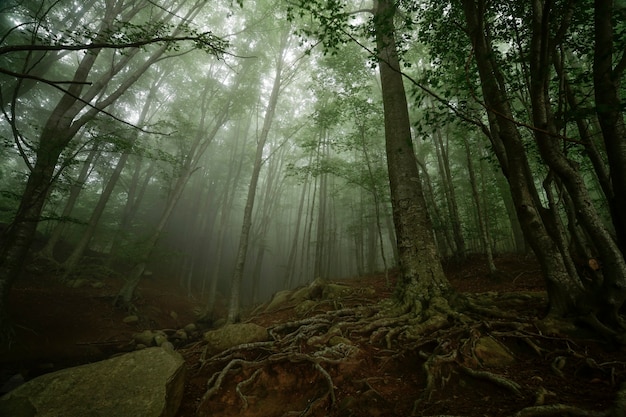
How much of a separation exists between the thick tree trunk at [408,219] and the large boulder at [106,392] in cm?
374

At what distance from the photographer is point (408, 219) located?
510 cm

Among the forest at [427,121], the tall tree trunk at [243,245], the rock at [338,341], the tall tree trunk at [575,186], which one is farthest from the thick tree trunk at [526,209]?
the tall tree trunk at [243,245]

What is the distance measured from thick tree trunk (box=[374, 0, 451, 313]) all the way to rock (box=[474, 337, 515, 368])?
104 cm

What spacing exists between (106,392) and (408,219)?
4.99m

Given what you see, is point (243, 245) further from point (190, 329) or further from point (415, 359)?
point (415, 359)

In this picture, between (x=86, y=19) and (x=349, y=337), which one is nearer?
(x=349, y=337)

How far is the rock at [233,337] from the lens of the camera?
4.62m

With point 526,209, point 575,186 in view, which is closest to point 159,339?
point 526,209

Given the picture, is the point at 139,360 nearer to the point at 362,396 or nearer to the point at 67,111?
the point at 362,396

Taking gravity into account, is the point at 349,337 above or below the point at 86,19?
below

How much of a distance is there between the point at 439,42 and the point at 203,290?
21614 millimetres

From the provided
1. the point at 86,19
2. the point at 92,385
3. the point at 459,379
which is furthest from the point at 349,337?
the point at 86,19

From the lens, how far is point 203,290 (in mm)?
21078

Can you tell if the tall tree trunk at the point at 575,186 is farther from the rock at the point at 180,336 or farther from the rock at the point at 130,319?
the rock at the point at 130,319
